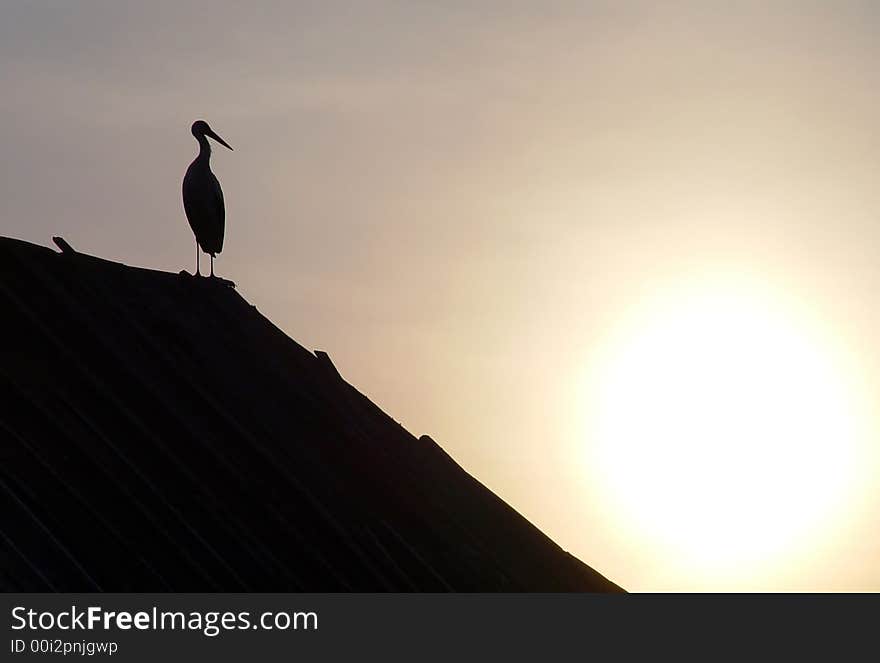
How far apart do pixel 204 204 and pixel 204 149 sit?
46.6 inches

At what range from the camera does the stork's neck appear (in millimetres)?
23844

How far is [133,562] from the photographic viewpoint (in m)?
14.0

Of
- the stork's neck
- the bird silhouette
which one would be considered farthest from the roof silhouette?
the stork's neck

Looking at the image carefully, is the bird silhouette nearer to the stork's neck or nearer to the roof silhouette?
the stork's neck

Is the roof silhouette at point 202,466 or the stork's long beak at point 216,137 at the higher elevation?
the stork's long beak at point 216,137

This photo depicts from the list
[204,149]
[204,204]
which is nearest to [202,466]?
[204,204]

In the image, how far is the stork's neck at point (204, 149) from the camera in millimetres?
23844

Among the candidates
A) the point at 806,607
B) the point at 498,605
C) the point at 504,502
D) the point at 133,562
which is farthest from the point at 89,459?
the point at 504,502

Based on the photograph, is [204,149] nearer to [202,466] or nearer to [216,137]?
[216,137]

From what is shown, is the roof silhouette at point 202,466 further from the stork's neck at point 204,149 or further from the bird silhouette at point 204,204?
the stork's neck at point 204,149

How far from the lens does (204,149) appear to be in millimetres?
24094

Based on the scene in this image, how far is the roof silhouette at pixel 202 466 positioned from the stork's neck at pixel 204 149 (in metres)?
2.68

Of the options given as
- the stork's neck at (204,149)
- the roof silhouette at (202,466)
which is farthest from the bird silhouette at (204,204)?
the roof silhouette at (202,466)

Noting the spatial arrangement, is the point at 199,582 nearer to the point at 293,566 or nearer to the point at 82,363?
the point at 293,566
